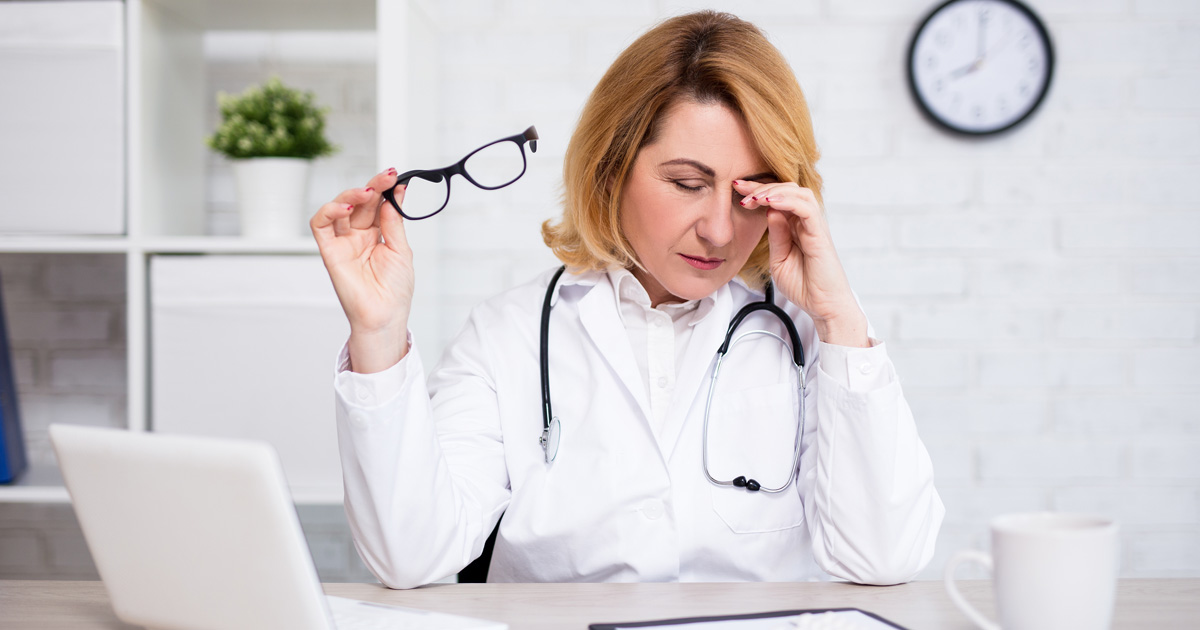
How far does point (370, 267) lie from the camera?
1.13 m

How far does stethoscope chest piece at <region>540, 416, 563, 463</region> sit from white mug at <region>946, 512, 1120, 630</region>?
686 millimetres

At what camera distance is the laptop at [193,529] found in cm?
63

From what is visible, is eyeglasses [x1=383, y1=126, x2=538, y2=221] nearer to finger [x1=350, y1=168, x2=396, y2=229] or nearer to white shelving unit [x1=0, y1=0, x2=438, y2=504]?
white shelving unit [x1=0, y1=0, x2=438, y2=504]

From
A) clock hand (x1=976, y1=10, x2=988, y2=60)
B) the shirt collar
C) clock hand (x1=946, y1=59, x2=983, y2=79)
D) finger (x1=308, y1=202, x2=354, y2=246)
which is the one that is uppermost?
clock hand (x1=976, y1=10, x2=988, y2=60)

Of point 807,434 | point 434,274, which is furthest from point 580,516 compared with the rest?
point 434,274

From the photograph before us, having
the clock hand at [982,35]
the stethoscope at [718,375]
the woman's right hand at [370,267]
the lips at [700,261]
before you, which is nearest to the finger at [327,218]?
the woman's right hand at [370,267]

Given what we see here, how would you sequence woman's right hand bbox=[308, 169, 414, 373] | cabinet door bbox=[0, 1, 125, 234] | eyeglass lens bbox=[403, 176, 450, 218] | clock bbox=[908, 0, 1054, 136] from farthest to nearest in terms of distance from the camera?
1. clock bbox=[908, 0, 1054, 136]
2. eyeglass lens bbox=[403, 176, 450, 218]
3. cabinet door bbox=[0, 1, 125, 234]
4. woman's right hand bbox=[308, 169, 414, 373]

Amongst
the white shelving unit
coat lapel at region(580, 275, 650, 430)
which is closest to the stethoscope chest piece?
coat lapel at region(580, 275, 650, 430)

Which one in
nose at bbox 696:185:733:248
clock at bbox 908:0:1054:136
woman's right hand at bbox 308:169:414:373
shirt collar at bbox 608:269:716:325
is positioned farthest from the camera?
clock at bbox 908:0:1054:136

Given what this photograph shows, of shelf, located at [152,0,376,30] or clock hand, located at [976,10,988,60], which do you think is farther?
clock hand, located at [976,10,988,60]

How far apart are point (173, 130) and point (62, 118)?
0.22 m

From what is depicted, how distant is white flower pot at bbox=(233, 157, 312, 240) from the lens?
5.74ft

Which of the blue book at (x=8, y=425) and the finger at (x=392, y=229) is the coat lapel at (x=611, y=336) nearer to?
the finger at (x=392, y=229)

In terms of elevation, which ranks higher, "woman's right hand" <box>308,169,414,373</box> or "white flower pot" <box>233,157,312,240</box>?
"white flower pot" <box>233,157,312,240</box>
